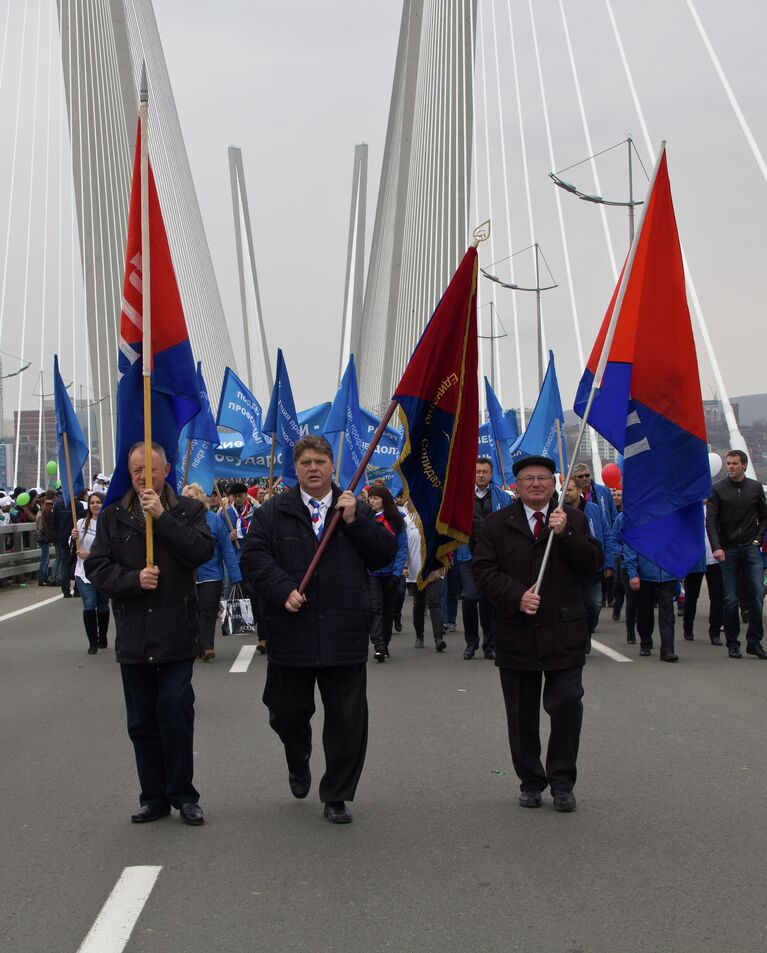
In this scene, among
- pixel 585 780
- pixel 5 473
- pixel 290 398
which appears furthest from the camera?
pixel 5 473

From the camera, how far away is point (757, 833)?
5.12 metres

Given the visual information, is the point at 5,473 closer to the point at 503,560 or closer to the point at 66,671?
the point at 66,671

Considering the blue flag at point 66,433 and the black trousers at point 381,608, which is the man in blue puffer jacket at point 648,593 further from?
the blue flag at point 66,433

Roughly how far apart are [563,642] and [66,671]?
20.1 ft

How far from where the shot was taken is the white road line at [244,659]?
10850 millimetres

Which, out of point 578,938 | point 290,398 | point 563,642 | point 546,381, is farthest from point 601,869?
point 546,381

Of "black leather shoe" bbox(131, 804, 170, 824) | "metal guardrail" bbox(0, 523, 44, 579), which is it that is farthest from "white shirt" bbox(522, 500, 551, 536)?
"metal guardrail" bbox(0, 523, 44, 579)

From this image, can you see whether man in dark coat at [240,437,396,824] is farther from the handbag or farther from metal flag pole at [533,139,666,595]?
the handbag

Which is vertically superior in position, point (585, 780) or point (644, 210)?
point (644, 210)

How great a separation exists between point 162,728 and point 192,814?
14.0 inches

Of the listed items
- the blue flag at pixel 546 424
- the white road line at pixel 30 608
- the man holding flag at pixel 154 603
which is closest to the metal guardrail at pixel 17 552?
the white road line at pixel 30 608

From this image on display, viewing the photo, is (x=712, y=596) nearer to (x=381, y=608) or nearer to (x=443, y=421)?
(x=381, y=608)

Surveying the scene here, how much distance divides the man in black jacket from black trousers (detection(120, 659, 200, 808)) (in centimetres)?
666

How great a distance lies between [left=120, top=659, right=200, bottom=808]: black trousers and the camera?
5461 mm
